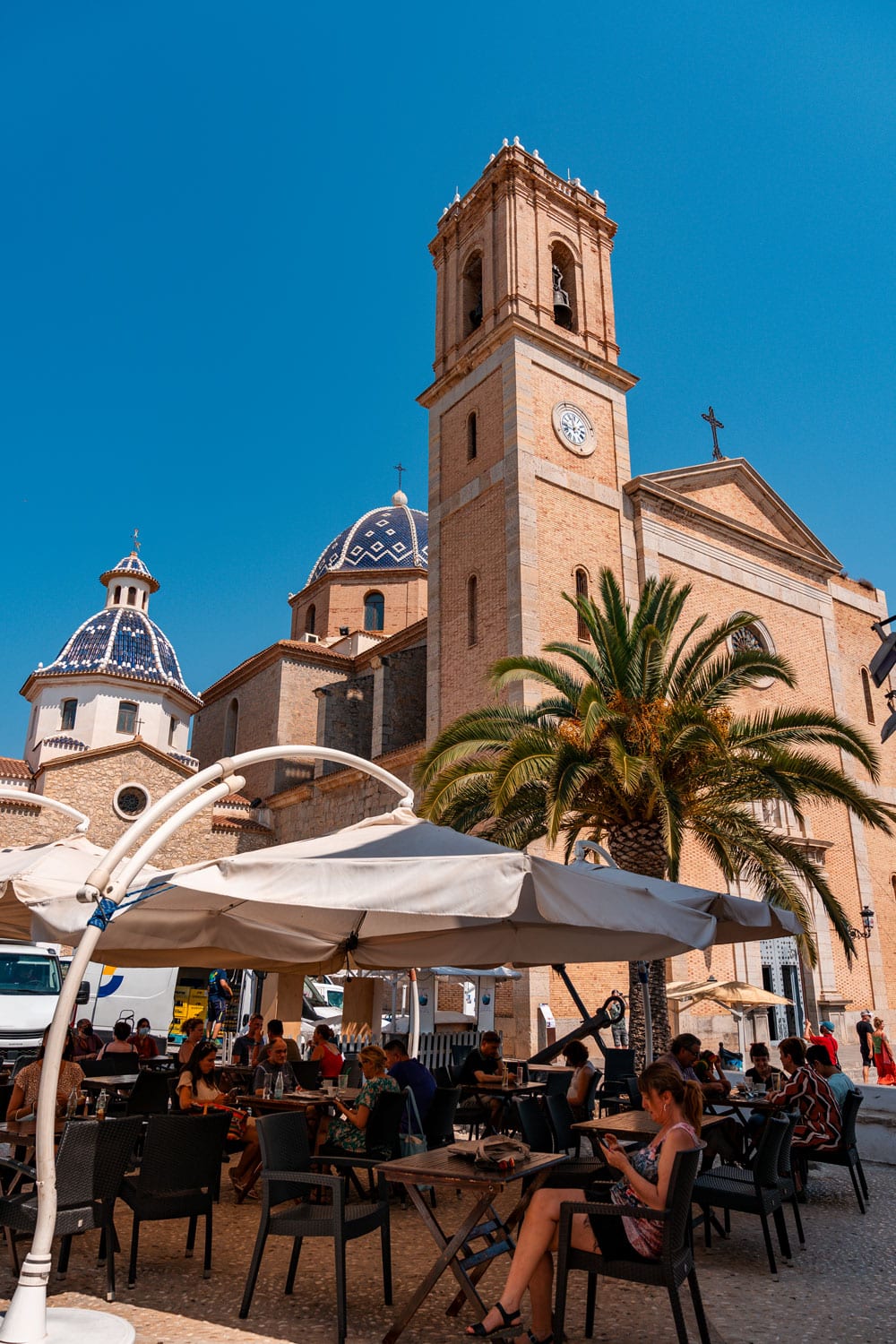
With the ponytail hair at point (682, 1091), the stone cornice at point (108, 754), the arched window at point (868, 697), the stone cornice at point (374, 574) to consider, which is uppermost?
the stone cornice at point (374, 574)

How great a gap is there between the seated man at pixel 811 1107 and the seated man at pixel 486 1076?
3.23m

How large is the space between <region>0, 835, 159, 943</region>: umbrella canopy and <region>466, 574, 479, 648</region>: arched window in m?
14.3

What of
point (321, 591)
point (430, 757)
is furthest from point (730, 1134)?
point (321, 591)

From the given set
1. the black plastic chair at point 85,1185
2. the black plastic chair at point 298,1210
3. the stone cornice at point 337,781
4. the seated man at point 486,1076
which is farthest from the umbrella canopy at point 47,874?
the stone cornice at point 337,781

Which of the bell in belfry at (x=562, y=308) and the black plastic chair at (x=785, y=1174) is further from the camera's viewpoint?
the bell in belfry at (x=562, y=308)

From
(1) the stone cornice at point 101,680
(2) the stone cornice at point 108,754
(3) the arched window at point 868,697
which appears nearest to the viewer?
(3) the arched window at point 868,697

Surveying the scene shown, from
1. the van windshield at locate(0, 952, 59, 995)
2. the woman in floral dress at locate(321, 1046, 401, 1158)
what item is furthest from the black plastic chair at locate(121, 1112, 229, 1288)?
the van windshield at locate(0, 952, 59, 995)

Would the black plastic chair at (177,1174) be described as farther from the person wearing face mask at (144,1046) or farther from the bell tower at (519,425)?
the bell tower at (519,425)

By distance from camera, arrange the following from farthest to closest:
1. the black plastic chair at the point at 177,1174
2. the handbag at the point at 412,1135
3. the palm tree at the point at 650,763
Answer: the palm tree at the point at 650,763
the handbag at the point at 412,1135
the black plastic chair at the point at 177,1174

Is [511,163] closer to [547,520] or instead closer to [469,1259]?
[547,520]

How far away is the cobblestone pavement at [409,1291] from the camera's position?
4.62 m

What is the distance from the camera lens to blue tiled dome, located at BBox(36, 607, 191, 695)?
1441 inches

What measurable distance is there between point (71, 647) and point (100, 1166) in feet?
117

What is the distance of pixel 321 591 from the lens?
3906 cm
